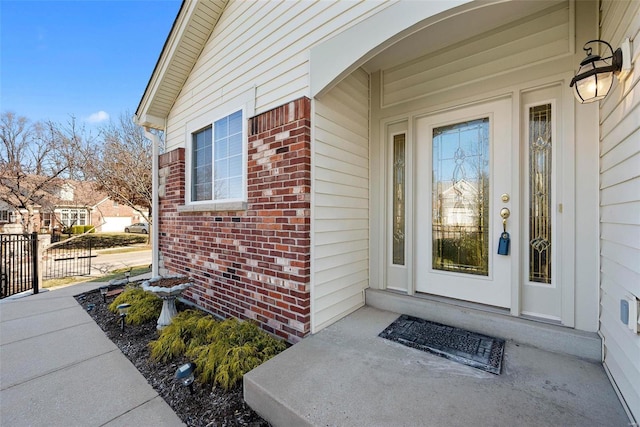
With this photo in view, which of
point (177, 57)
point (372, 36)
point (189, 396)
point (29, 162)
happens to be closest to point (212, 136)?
point (177, 57)

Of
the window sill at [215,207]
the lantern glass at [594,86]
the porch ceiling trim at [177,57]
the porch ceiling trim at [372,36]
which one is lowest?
the window sill at [215,207]

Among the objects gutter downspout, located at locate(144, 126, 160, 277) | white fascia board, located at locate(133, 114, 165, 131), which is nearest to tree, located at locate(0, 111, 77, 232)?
white fascia board, located at locate(133, 114, 165, 131)

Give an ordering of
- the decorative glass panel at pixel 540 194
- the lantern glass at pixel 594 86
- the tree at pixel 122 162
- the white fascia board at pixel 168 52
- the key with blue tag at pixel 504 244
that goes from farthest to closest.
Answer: the tree at pixel 122 162
the white fascia board at pixel 168 52
the key with blue tag at pixel 504 244
the decorative glass panel at pixel 540 194
the lantern glass at pixel 594 86

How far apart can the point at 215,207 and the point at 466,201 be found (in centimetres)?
304

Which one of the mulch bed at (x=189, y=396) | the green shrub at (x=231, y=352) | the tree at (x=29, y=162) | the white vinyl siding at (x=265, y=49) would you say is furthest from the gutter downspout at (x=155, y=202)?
the tree at (x=29, y=162)

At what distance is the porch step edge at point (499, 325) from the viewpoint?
210 centimetres

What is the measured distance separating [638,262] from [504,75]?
1.93 meters

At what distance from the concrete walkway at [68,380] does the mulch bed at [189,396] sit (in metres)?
0.06

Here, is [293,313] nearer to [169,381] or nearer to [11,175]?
[169,381]

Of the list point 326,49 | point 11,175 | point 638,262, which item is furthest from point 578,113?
point 11,175

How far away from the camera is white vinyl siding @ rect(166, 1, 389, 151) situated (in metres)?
2.64

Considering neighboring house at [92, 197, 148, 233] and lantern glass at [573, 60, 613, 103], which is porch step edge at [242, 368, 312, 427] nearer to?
lantern glass at [573, 60, 613, 103]

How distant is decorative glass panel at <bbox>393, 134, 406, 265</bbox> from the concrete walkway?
8.58ft

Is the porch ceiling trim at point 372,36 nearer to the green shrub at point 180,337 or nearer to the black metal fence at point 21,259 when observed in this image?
the green shrub at point 180,337
